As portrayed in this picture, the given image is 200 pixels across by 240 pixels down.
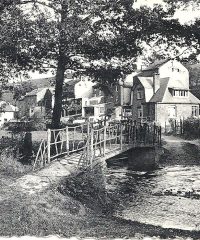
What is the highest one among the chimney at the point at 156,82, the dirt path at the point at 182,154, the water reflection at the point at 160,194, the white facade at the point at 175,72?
the white facade at the point at 175,72

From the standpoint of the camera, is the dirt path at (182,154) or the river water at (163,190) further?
the dirt path at (182,154)

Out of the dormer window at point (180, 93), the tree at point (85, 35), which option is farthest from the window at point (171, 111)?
the tree at point (85, 35)

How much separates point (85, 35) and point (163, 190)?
784 centimetres

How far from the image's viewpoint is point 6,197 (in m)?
10.3

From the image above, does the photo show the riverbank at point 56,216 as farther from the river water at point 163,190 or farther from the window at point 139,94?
the window at point 139,94

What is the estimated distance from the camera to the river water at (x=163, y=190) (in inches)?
480

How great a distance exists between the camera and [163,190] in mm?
16828

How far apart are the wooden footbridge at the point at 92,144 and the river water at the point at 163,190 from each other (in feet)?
5.65

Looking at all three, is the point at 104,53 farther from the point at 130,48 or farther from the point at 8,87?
the point at 8,87

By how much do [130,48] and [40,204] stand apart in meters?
10.9

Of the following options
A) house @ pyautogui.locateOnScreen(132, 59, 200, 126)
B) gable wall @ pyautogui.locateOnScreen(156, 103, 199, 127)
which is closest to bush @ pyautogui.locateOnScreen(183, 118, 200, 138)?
gable wall @ pyautogui.locateOnScreen(156, 103, 199, 127)

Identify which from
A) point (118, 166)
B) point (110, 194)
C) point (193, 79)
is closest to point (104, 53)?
point (110, 194)

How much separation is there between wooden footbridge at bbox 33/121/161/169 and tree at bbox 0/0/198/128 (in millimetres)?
2300

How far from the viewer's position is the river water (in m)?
12.2
